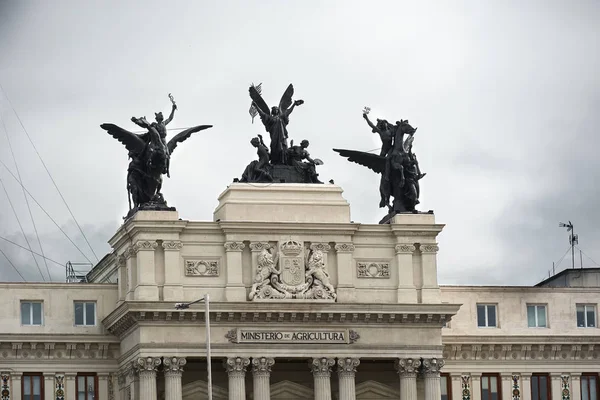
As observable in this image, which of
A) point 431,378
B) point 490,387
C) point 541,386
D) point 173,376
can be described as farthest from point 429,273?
point 173,376

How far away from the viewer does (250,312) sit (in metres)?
94.8

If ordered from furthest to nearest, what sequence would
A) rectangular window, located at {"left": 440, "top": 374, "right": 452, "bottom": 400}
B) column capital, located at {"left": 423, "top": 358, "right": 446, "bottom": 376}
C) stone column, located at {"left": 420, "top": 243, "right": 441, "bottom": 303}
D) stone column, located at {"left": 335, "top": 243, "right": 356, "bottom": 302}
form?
rectangular window, located at {"left": 440, "top": 374, "right": 452, "bottom": 400}, stone column, located at {"left": 420, "top": 243, "right": 441, "bottom": 303}, column capital, located at {"left": 423, "top": 358, "right": 446, "bottom": 376}, stone column, located at {"left": 335, "top": 243, "right": 356, "bottom": 302}

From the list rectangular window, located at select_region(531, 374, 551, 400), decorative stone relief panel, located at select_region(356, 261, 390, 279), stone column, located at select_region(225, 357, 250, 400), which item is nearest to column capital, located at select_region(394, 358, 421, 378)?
decorative stone relief panel, located at select_region(356, 261, 390, 279)

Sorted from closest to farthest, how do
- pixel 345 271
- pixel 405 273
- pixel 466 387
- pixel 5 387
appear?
pixel 345 271, pixel 5 387, pixel 405 273, pixel 466 387

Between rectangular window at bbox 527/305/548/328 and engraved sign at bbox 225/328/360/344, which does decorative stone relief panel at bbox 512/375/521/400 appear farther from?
engraved sign at bbox 225/328/360/344

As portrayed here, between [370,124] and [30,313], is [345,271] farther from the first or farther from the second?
[30,313]

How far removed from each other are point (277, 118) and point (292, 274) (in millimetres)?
7885

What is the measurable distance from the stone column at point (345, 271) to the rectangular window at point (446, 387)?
8543 mm

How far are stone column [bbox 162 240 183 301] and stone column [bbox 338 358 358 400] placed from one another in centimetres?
823

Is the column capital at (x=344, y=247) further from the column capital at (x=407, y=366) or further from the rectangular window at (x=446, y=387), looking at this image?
the rectangular window at (x=446, y=387)

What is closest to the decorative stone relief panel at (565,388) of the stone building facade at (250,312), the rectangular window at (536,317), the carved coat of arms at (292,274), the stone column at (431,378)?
the rectangular window at (536,317)

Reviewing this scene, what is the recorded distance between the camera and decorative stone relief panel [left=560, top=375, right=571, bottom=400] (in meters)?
104

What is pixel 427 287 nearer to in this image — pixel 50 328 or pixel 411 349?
pixel 411 349

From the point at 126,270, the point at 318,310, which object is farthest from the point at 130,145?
the point at 318,310
